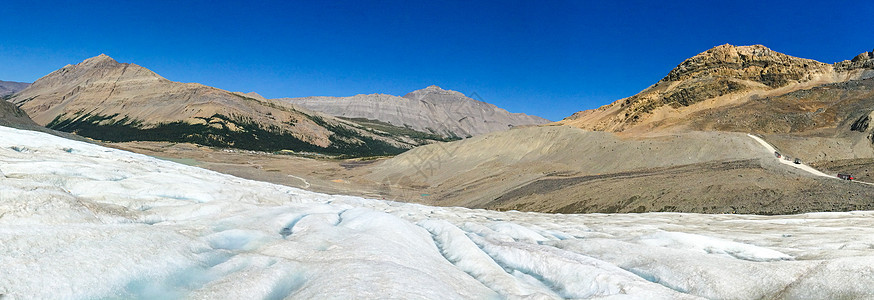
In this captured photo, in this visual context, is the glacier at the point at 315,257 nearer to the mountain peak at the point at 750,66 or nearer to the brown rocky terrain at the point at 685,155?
the brown rocky terrain at the point at 685,155

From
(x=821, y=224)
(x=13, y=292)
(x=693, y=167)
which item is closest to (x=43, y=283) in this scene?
(x=13, y=292)

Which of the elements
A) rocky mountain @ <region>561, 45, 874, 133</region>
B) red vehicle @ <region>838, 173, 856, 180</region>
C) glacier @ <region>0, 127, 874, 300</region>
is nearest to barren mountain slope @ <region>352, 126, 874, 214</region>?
red vehicle @ <region>838, 173, 856, 180</region>

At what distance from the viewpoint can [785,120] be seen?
60.0m

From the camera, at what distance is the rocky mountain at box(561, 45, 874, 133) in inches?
2876

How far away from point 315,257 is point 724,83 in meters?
88.4

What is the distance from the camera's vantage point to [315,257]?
8.77m

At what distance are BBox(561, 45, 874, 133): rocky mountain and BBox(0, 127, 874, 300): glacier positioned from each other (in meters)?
65.8

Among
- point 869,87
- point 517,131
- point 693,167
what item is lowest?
point 693,167

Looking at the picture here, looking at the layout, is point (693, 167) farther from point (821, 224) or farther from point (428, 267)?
point (428, 267)

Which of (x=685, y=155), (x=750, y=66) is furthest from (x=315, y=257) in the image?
(x=750, y=66)

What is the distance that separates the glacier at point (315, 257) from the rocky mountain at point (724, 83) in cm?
6583

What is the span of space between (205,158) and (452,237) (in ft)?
379

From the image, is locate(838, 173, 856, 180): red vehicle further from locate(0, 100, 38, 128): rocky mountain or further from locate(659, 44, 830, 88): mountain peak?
locate(0, 100, 38, 128): rocky mountain

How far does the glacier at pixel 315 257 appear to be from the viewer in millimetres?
6645
